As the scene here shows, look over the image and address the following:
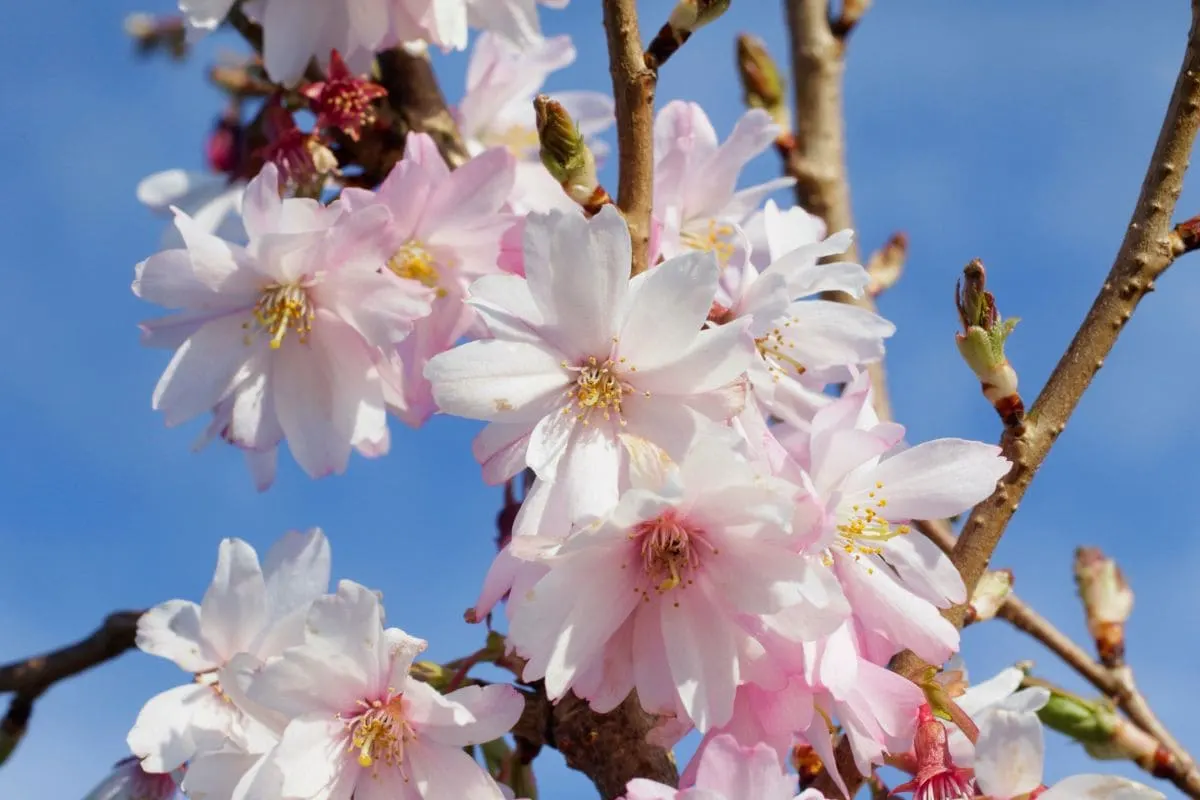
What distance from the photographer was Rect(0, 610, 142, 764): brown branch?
1989 millimetres

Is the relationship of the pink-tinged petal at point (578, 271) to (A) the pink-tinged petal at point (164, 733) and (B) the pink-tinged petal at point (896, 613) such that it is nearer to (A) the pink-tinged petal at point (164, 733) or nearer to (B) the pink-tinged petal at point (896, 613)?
(B) the pink-tinged petal at point (896, 613)

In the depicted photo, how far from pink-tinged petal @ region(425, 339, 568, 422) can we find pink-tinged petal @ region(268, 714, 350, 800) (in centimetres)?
37

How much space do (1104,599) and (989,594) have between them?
898mm

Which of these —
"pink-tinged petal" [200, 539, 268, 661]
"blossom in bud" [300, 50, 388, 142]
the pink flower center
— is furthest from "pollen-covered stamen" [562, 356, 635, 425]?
"blossom in bud" [300, 50, 388, 142]

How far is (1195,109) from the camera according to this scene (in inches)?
53.7

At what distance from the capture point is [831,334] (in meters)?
1.51

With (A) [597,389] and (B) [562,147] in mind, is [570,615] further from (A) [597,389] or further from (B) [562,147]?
(B) [562,147]

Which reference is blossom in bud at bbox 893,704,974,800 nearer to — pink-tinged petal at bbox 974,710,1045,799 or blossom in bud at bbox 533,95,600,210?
pink-tinged petal at bbox 974,710,1045,799

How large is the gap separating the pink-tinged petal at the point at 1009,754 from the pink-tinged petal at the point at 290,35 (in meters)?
1.44

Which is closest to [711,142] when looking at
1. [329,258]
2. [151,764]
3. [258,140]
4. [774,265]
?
[774,265]

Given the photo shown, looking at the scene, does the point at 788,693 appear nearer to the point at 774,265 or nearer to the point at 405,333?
the point at 774,265

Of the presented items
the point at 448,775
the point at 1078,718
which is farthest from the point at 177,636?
the point at 1078,718

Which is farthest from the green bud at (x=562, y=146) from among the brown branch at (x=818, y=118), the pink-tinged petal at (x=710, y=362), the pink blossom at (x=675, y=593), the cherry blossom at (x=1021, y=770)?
the brown branch at (x=818, y=118)

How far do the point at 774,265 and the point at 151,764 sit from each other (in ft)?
3.07
